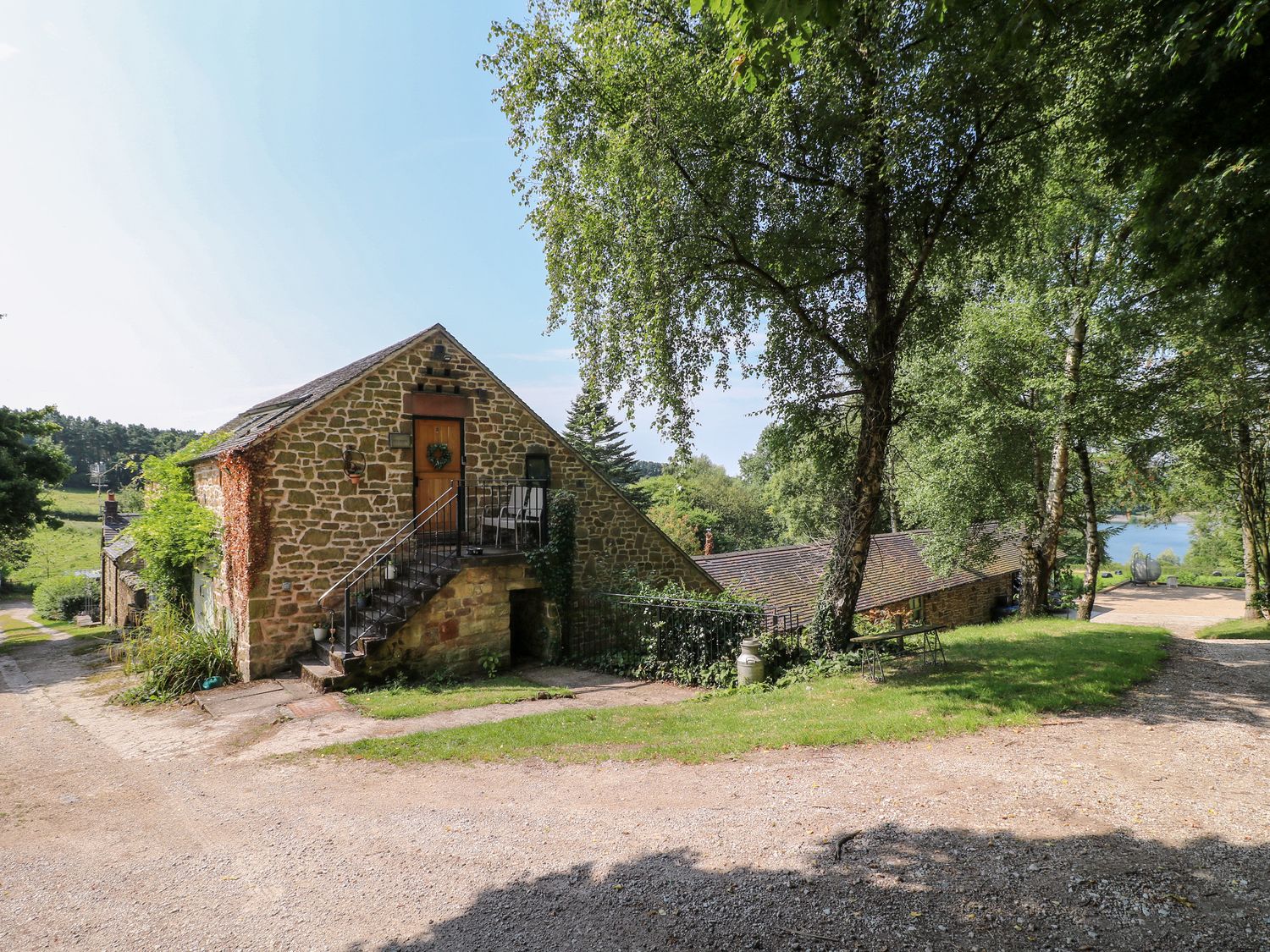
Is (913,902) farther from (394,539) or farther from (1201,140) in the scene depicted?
(394,539)

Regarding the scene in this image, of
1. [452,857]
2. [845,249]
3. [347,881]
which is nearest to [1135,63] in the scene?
[845,249]

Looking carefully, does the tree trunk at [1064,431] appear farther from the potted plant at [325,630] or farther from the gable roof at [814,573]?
the potted plant at [325,630]

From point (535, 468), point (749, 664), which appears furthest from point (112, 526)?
point (749, 664)

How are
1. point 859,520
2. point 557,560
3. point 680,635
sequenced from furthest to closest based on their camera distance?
point 557,560 → point 680,635 → point 859,520

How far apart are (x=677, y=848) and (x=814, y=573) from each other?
15197 mm

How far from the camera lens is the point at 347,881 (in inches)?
158

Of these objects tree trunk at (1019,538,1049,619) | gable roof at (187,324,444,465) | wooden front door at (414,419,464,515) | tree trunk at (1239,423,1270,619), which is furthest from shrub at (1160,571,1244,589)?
gable roof at (187,324,444,465)

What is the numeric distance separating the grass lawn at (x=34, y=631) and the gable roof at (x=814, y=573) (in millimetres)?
18853

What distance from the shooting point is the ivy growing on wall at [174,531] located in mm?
11031

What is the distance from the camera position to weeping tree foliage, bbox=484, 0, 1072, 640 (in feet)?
26.0

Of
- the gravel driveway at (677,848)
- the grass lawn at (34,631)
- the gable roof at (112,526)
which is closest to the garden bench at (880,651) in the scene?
the gravel driveway at (677,848)

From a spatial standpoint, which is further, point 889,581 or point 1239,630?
point 889,581

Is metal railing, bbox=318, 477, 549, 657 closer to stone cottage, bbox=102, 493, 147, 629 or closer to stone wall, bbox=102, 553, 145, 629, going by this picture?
stone cottage, bbox=102, 493, 147, 629

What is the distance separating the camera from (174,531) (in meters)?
11.6
